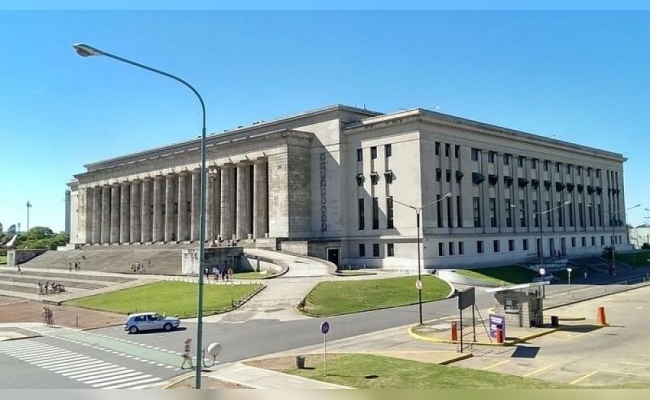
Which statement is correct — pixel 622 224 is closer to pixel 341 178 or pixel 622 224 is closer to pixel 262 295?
pixel 341 178

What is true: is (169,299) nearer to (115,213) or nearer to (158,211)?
(158,211)

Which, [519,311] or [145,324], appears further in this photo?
[145,324]

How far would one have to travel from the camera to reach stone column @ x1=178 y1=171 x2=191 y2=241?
97062 mm

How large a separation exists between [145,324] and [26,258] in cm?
8815

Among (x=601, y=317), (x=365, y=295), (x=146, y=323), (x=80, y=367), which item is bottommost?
(x=80, y=367)

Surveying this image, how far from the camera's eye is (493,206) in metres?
78.7

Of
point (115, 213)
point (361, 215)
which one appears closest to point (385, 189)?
point (361, 215)

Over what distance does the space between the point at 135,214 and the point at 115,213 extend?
383 inches

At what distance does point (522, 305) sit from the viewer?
3275cm

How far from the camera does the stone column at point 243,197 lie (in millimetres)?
83750

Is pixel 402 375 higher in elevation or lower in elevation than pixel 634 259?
lower

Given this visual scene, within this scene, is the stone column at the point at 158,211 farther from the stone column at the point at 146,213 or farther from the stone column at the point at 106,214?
the stone column at the point at 106,214

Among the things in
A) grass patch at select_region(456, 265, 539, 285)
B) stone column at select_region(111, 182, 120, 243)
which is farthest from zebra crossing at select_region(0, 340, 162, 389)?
stone column at select_region(111, 182, 120, 243)

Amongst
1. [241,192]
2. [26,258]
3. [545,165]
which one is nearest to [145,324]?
[241,192]
